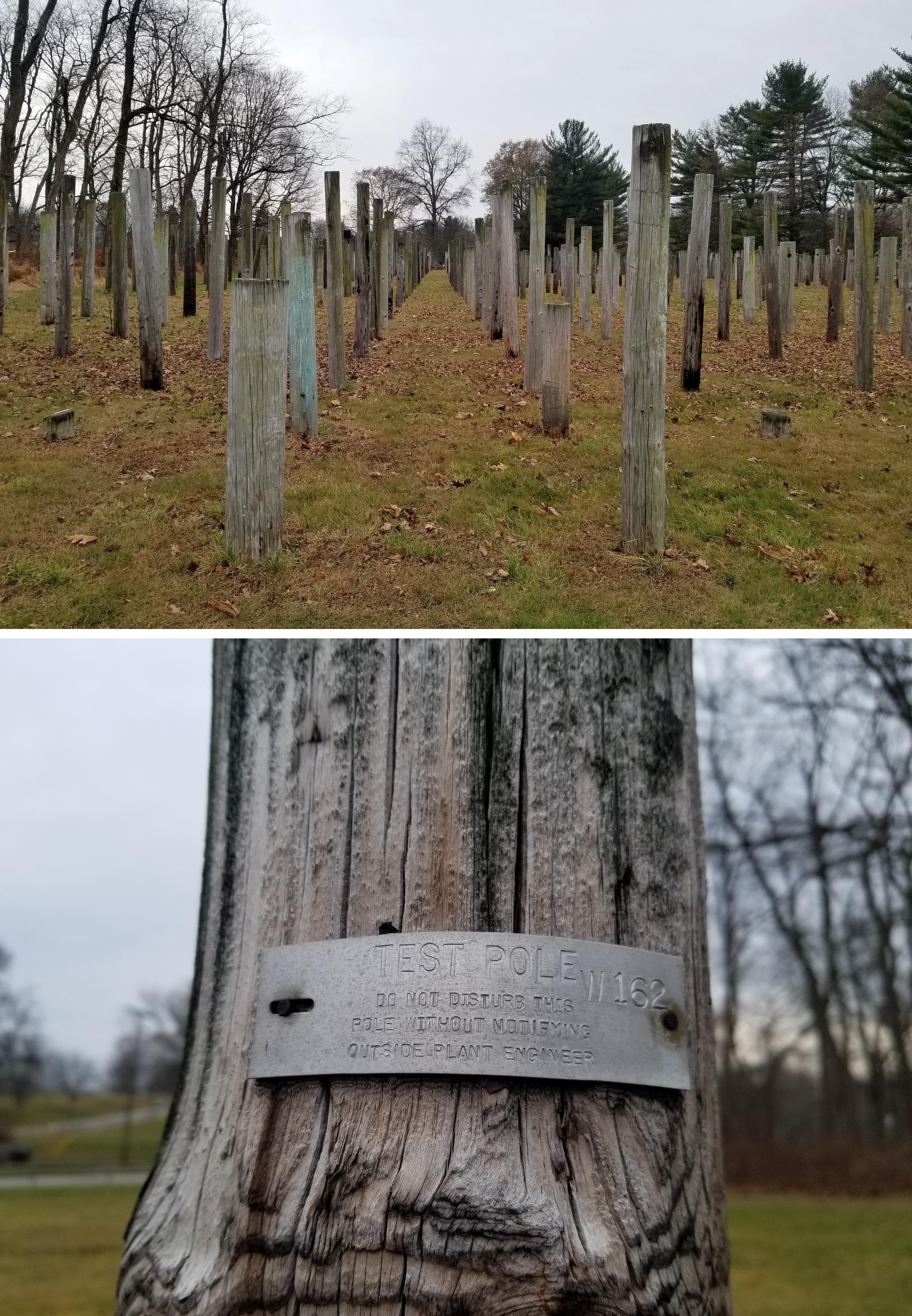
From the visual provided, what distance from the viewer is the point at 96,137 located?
35812mm

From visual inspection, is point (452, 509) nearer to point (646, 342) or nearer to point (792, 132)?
point (646, 342)

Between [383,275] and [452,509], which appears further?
[383,275]

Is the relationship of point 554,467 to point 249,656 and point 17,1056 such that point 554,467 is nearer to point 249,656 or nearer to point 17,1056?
point 249,656

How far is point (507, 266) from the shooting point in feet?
46.5

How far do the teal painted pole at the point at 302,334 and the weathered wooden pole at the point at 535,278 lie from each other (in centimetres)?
291

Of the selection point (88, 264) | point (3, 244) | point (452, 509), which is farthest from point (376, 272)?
point (452, 509)

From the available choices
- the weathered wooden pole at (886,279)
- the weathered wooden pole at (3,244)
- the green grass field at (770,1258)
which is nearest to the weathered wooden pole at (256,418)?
the green grass field at (770,1258)

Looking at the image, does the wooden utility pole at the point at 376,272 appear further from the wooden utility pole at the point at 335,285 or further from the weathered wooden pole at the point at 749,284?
the weathered wooden pole at the point at 749,284

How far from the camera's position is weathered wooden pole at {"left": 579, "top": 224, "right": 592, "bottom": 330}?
19.3m

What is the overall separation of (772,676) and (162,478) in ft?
21.8

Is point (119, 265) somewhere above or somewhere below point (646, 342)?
above

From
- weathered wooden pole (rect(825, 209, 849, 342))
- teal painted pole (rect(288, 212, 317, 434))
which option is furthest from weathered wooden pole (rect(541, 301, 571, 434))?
weathered wooden pole (rect(825, 209, 849, 342))

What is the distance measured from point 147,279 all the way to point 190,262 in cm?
954

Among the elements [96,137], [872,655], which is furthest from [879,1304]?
[96,137]
